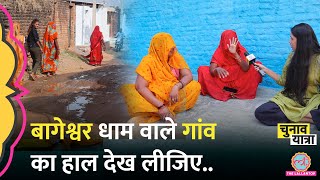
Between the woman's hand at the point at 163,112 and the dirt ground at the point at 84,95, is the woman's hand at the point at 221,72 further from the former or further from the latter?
the woman's hand at the point at 163,112

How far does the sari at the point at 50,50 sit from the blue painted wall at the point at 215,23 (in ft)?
2.10

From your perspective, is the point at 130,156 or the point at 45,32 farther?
the point at 45,32

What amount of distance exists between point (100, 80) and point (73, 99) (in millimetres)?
271

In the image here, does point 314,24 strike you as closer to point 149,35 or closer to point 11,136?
point 149,35

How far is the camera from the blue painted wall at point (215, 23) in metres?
3.87

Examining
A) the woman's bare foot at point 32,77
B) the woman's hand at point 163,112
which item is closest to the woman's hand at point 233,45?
the woman's hand at point 163,112

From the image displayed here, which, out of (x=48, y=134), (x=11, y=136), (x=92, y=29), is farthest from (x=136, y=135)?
(x=92, y=29)

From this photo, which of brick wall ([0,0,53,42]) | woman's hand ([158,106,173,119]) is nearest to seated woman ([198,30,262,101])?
woman's hand ([158,106,173,119])

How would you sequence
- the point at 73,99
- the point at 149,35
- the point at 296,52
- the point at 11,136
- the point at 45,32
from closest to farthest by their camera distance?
the point at 11,136 → the point at 296,52 → the point at 73,99 → the point at 45,32 → the point at 149,35

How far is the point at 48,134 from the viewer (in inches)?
112

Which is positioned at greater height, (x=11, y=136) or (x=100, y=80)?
(x=100, y=80)

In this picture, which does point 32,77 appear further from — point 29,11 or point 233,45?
point 233,45

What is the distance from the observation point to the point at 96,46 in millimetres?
3619

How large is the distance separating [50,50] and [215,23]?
1.60 meters
